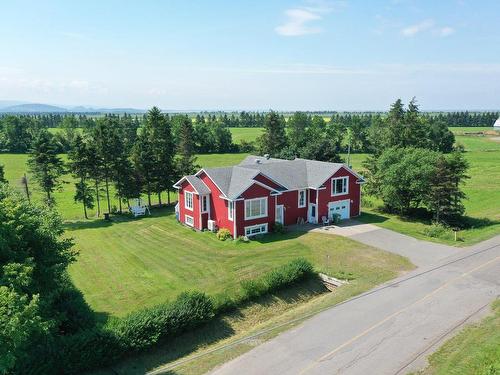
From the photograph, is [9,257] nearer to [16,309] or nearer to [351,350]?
[16,309]

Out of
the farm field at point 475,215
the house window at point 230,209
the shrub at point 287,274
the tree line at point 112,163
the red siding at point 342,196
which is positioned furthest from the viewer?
the tree line at point 112,163

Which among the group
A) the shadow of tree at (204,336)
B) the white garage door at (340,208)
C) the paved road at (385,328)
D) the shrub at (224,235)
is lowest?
the shadow of tree at (204,336)

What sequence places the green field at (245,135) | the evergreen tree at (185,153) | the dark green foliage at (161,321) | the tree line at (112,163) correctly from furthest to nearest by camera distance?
the green field at (245,135) < the evergreen tree at (185,153) < the tree line at (112,163) < the dark green foliage at (161,321)

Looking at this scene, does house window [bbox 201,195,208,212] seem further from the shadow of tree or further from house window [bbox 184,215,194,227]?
the shadow of tree

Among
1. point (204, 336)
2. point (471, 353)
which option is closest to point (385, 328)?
point (471, 353)

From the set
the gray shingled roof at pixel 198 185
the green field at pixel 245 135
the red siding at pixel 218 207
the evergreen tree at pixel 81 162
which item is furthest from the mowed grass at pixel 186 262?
the green field at pixel 245 135

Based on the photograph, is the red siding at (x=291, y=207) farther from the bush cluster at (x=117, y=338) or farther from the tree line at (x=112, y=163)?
the bush cluster at (x=117, y=338)

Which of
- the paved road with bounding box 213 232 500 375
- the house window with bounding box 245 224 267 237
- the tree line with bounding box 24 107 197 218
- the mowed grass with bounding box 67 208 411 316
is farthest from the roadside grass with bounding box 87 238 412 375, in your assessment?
the tree line with bounding box 24 107 197 218

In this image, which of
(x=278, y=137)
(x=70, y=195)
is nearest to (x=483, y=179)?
(x=278, y=137)
